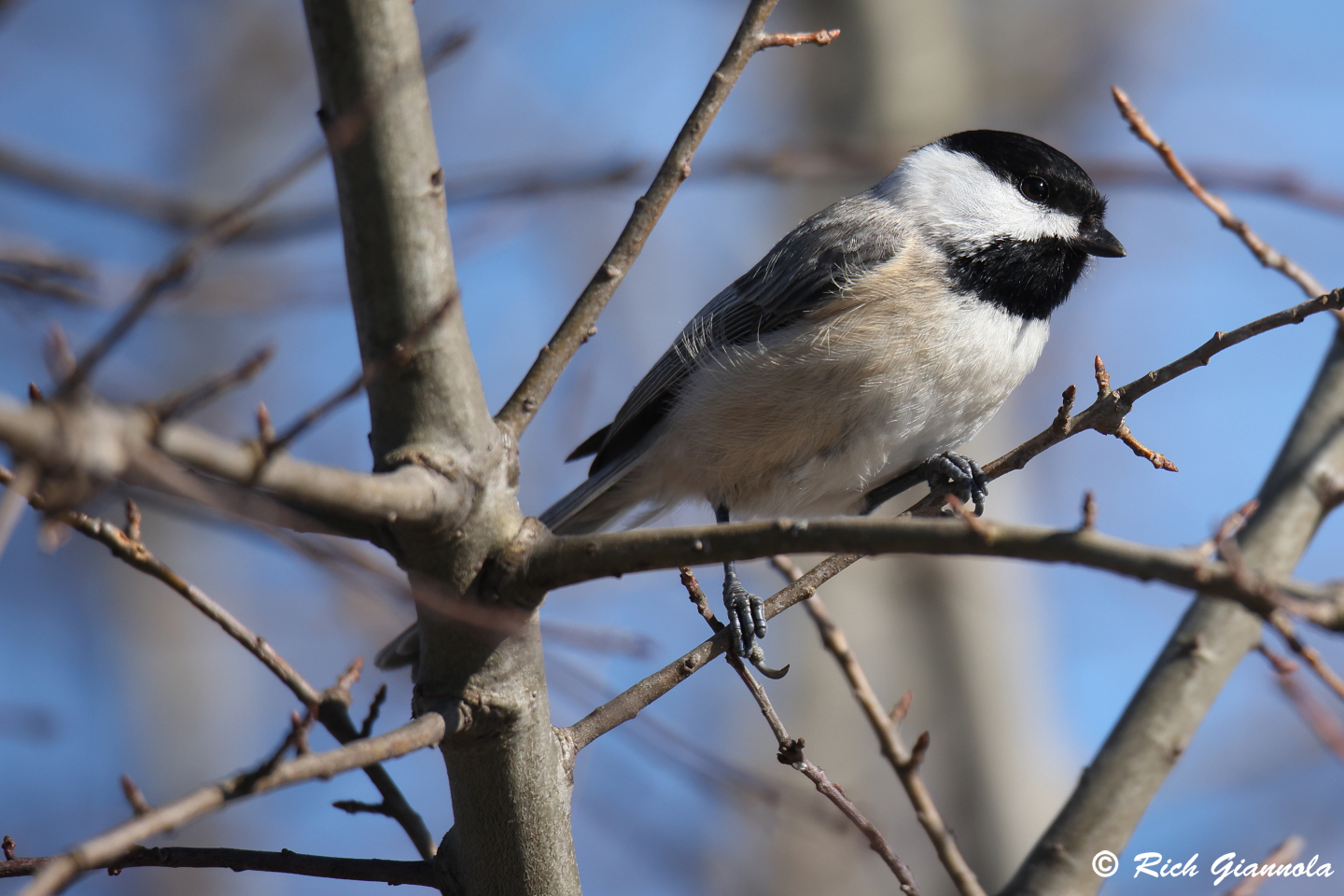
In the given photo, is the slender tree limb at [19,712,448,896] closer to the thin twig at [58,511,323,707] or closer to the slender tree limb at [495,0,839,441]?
the thin twig at [58,511,323,707]

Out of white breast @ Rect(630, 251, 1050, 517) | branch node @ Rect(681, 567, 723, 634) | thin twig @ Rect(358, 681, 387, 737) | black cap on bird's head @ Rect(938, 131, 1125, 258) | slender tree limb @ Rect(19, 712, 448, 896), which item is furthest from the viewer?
black cap on bird's head @ Rect(938, 131, 1125, 258)

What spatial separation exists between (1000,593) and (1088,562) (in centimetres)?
548

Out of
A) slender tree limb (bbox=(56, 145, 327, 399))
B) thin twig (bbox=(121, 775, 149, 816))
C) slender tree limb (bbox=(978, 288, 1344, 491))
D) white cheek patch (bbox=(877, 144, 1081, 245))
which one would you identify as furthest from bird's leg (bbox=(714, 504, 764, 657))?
slender tree limb (bbox=(56, 145, 327, 399))

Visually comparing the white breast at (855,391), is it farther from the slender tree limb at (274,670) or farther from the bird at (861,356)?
the slender tree limb at (274,670)

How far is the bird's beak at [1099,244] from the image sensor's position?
9.93 ft

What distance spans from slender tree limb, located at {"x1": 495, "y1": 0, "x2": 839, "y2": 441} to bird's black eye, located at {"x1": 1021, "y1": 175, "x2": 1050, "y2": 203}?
153 centimetres

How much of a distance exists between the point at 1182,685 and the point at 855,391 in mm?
1008

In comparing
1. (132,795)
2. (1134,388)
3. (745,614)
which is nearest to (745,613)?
(745,614)

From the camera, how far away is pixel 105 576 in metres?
8.12

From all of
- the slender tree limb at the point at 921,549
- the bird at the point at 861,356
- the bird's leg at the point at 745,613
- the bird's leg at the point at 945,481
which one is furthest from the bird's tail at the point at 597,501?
the slender tree limb at the point at 921,549

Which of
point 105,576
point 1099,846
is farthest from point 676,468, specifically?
point 105,576

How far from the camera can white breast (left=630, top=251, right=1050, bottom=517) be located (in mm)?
2709

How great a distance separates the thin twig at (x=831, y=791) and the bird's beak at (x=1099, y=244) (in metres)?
1.86

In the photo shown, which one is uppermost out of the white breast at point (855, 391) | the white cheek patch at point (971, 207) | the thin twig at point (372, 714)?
the white cheek patch at point (971, 207)
